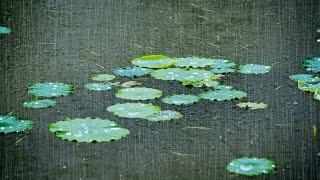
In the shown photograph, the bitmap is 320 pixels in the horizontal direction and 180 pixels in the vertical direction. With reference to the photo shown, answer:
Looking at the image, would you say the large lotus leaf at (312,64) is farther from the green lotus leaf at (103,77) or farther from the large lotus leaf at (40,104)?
the large lotus leaf at (40,104)

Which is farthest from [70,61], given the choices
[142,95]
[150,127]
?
[150,127]

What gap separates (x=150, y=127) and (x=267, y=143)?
2.06 feet

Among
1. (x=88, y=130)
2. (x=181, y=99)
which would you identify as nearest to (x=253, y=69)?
(x=181, y=99)

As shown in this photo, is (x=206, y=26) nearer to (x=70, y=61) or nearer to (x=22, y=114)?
(x=70, y=61)

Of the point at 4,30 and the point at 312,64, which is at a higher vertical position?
the point at 4,30

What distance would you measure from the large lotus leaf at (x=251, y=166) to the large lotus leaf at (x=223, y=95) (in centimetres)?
82

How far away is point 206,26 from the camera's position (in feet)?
18.9

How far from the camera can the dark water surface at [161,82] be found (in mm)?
3318

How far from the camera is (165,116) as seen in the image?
381 centimetres

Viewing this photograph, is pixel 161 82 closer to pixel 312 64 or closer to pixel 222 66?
pixel 222 66

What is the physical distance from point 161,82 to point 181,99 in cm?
38

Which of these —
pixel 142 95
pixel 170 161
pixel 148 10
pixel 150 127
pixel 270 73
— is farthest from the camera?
pixel 148 10

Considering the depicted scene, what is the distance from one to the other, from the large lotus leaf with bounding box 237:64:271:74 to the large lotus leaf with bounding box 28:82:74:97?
3.80ft

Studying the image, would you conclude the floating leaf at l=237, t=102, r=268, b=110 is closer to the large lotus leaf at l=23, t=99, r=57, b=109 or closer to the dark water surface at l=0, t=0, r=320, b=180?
the dark water surface at l=0, t=0, r=320, b=180
